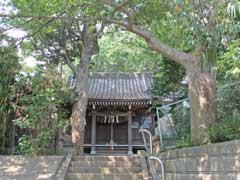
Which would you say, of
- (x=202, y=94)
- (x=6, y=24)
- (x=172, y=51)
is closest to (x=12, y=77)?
(x=6, y=24)

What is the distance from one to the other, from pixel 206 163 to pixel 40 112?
533 centimetres

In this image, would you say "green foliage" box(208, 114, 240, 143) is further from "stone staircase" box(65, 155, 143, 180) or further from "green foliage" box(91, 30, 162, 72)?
"green foliage" box(91, 30, 162, 72)

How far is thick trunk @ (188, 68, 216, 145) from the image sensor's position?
17.8 ft

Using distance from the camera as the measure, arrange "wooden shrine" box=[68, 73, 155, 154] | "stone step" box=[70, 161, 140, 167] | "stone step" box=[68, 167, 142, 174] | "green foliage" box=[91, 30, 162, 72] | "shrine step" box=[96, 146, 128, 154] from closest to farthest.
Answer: "stone step" box=[68, 167, 142, 174] < "stone step" box=[70, 161, 140, 167] < "wooden shrine" box=[68, 73, 155, 154] < "shrine step" box=[96, 146, 128, 154] < "green foliage" box=[91, 30, 162, 72]

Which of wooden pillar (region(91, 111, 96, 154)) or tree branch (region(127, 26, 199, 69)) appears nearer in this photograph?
tree branch (region(127, 26, 199, 69))

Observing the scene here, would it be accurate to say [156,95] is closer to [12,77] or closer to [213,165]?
[12,77]

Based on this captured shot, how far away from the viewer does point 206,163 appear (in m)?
4.14

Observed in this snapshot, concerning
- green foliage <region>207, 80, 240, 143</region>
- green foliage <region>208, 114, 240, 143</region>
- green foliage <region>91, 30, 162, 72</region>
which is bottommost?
green foliage <region>208, 114, 240, 143</region>

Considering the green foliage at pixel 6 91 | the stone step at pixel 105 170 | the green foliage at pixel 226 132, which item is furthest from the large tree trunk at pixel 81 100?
the green foliage at pixel 226 132

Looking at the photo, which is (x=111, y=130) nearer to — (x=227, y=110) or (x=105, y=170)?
(x=105, y=170)

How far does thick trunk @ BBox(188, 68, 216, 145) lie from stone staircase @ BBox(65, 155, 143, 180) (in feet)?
6.66

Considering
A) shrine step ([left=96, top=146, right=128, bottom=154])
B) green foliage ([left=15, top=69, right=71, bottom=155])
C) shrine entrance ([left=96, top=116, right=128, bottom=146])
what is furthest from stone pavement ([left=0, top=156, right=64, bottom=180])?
shrine entrance ([left=96, top=116, right=128, bottom=146])

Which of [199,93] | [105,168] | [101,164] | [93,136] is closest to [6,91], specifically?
[101,164]

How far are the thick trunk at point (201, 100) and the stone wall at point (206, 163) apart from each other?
0.54 meters
